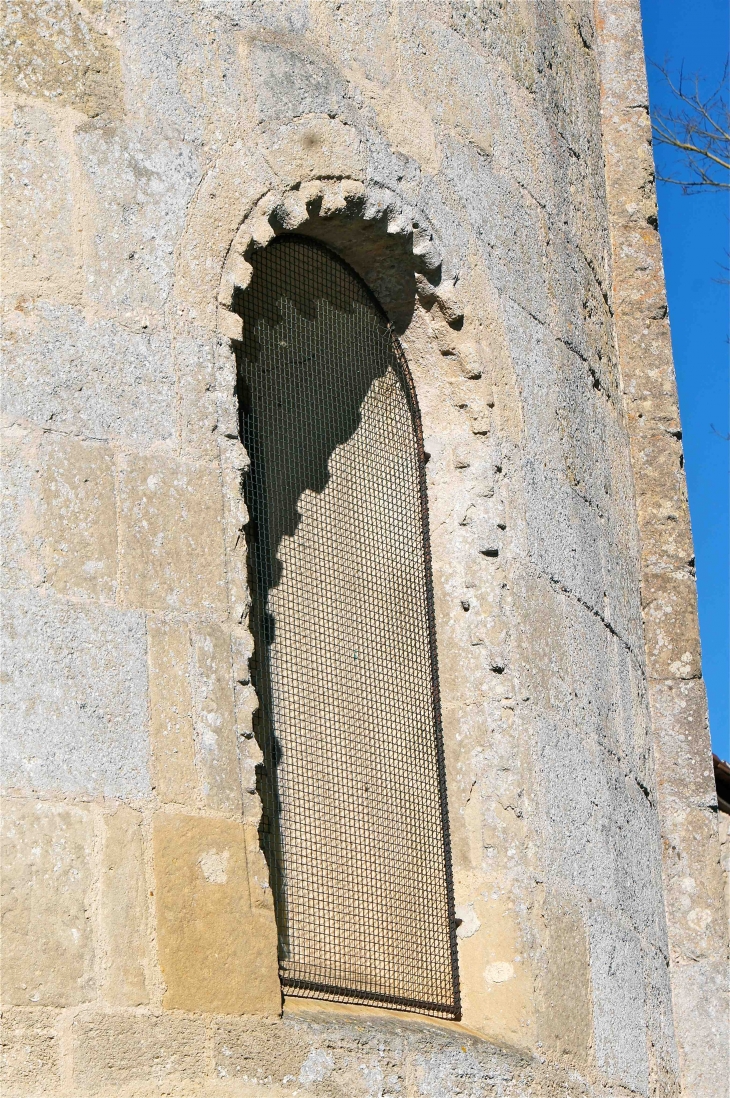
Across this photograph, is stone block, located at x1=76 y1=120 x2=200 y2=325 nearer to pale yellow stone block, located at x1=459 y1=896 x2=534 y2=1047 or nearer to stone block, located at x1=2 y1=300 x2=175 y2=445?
stone block, located at x1=2 y1=300 x2=175 y2=445

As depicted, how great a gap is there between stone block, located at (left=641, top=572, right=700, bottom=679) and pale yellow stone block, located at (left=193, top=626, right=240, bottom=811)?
95.4 inches

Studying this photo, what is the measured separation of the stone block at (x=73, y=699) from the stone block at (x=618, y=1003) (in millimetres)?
1652

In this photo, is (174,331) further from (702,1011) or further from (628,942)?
(702,1011)

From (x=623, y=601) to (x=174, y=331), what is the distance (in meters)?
2.09

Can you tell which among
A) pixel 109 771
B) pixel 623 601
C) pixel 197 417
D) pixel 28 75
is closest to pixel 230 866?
pixel 109 771

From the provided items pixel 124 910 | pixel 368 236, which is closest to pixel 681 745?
pixel 368 236

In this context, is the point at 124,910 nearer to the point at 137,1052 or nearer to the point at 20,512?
the point at 137,1052

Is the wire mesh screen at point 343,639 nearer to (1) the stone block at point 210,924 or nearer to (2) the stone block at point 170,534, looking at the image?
(1) the stone block at point 210,924

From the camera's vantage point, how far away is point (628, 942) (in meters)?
4.39

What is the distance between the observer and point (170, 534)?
332 cm

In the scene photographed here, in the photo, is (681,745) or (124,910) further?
(681,745)

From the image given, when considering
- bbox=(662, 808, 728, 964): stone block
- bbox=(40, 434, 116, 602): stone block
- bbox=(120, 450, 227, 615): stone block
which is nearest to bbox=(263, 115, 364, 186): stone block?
bbox=(120, 450, 227, 615): stone block

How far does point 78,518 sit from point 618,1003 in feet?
7.04

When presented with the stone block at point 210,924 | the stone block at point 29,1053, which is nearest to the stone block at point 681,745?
the stone block at point 210,924
